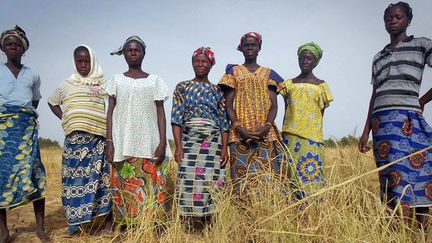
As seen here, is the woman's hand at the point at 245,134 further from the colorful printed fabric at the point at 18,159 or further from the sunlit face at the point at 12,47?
the sunlit face at the point at 12,47

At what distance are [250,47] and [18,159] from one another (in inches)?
105

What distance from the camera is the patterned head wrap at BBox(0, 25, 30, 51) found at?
3.75m

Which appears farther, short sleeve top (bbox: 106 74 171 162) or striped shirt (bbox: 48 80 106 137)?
striped shirt (bbox: 48 80 106 137)

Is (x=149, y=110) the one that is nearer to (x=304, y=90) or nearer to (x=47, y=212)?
(x=304, y=90)

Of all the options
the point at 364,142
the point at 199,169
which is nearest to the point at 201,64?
the point at 199,169

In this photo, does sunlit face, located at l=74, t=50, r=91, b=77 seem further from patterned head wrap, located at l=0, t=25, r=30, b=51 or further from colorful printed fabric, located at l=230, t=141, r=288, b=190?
colorful printed fabric, located at l=230, t=141, r=288, b=190

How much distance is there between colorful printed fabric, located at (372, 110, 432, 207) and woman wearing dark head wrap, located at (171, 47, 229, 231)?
1572 mm

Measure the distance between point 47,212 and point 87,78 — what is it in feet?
7.29

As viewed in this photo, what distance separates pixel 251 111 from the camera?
3.82 m

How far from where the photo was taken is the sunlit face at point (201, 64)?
3.81 m

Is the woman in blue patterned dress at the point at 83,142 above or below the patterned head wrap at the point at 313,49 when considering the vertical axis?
below

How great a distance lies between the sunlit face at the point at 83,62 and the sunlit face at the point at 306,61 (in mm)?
2353

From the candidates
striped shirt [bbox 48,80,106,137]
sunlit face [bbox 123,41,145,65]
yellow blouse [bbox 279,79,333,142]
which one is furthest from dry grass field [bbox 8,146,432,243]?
sunlit face [bbox 123,41,145,65]

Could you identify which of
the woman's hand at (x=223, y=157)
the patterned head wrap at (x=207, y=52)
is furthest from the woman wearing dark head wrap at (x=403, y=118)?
the patterned head wrap at (x=207, y=52)
